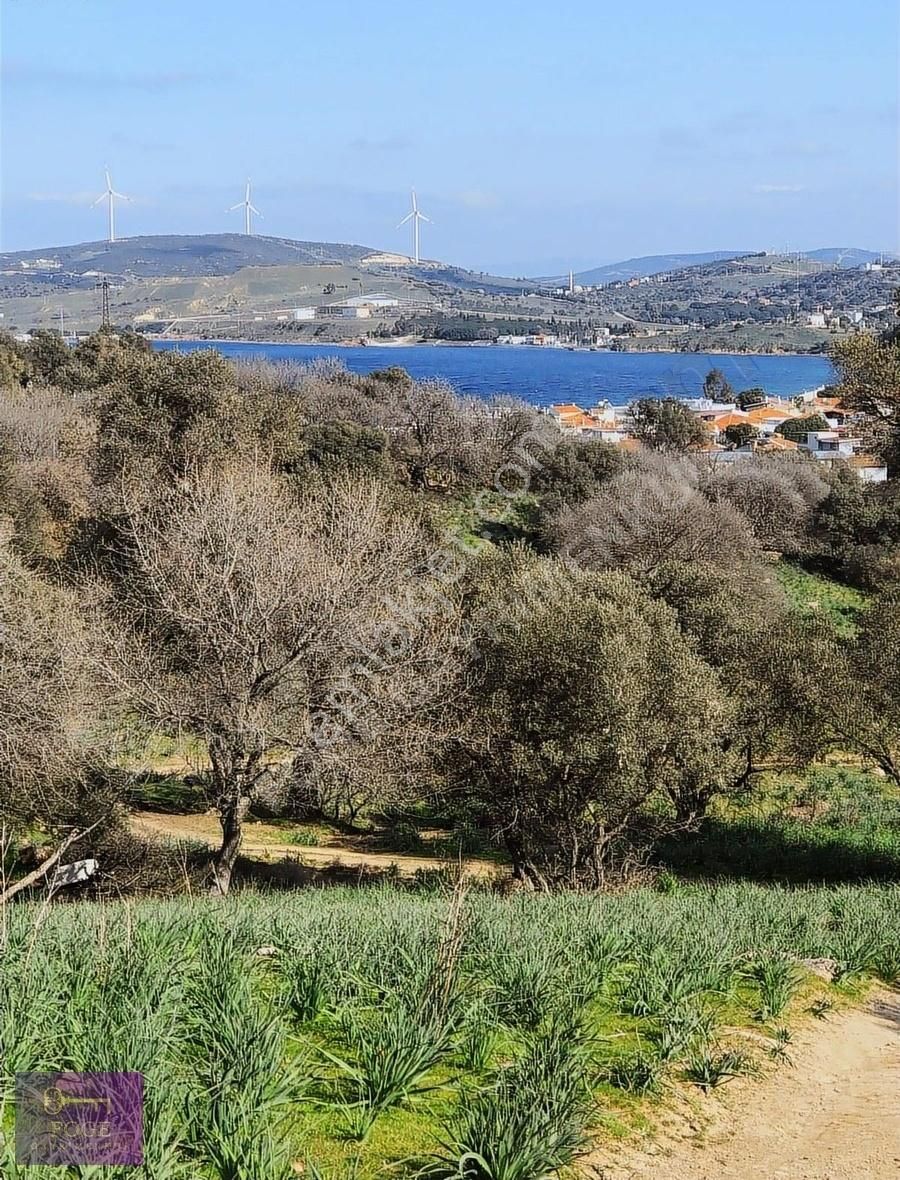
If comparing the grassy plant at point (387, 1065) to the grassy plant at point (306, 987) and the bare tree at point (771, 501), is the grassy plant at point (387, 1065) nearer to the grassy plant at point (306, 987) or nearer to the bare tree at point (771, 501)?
the grassy plant at point (306, 987)

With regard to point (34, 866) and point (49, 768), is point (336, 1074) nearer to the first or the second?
point (49, 768)

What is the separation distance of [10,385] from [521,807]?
158 ft

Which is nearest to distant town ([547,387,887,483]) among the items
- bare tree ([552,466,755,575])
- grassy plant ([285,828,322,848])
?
bare tree ([552,466,755,575])

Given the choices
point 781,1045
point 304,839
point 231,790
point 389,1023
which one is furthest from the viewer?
point 304,839

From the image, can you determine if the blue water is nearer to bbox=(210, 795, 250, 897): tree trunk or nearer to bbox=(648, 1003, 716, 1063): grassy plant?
bbox=(210, 795, 250, 897): tree trunk

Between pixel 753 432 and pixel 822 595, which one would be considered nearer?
pixel 822 595

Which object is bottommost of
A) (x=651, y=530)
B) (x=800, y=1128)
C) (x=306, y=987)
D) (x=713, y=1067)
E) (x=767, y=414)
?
(x=651, y=530)

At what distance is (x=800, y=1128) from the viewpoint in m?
6.61

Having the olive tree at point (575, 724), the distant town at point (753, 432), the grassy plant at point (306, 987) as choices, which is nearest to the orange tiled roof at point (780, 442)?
the distant town at point (753, 432)

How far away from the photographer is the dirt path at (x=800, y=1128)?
5.92 meters

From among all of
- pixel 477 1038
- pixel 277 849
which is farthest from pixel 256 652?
pixel 477 1038

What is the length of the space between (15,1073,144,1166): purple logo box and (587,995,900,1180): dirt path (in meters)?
2.44

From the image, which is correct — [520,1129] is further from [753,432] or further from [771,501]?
[753,432]

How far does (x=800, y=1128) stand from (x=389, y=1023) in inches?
109
